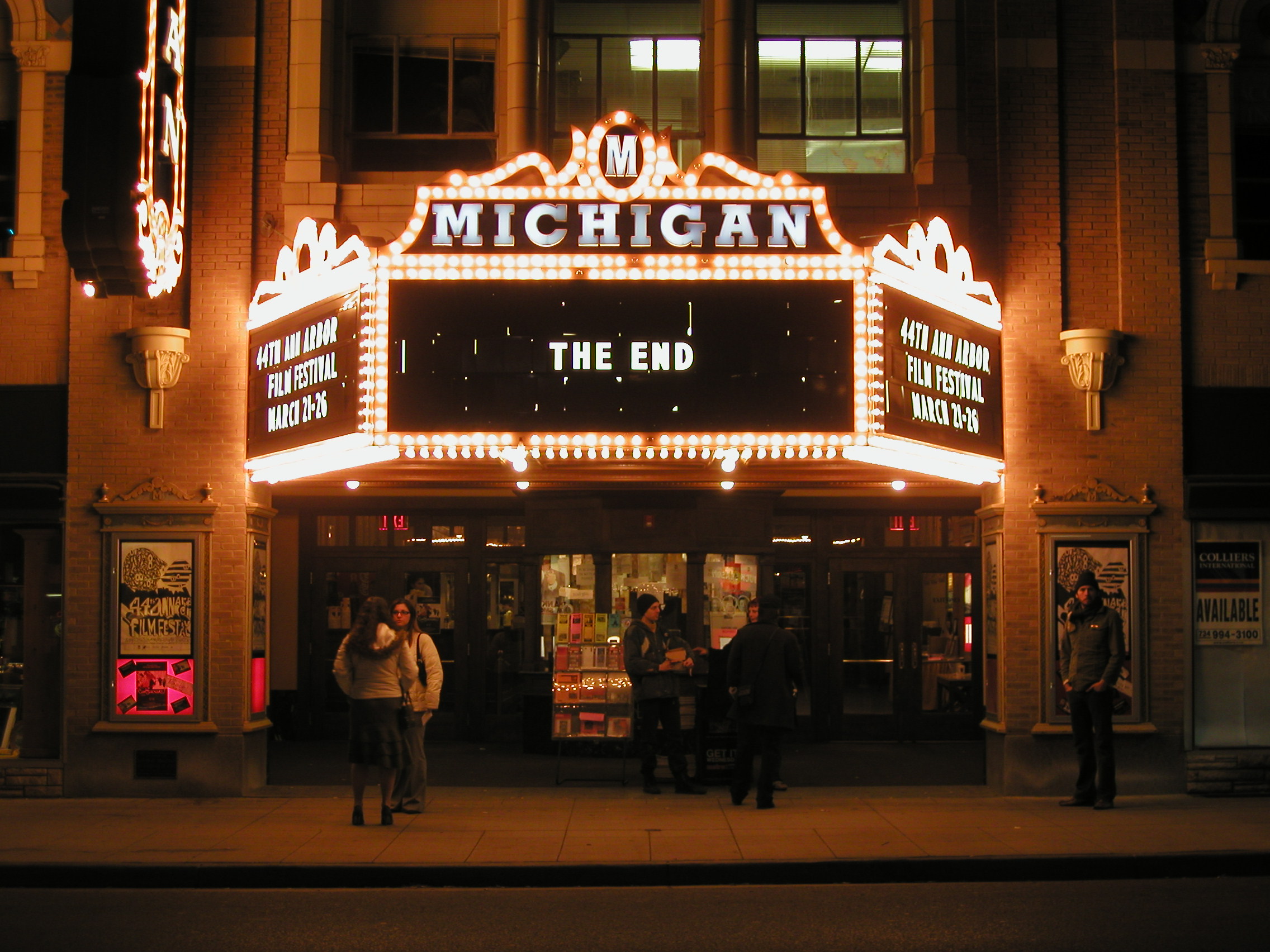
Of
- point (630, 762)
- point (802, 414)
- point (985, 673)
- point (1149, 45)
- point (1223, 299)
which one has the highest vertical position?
point (1149, 45)

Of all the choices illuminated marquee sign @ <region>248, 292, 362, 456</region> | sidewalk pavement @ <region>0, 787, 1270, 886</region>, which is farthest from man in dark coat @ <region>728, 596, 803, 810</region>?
illuminated marquee sign @ <region>248, 292, 362, 456</region>

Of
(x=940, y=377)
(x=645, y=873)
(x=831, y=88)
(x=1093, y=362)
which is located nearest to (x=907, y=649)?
(x=1093, y=362)

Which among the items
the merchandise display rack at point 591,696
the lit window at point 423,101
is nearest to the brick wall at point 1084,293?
the merchandise display rack at point 591,696

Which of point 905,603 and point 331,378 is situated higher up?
point 331,378

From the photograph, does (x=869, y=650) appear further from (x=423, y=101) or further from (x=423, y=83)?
(x=423, y=83)

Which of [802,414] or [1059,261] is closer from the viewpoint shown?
[802,414]

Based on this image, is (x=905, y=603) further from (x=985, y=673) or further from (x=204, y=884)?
(x=204, y=884)

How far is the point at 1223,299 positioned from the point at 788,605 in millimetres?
6160

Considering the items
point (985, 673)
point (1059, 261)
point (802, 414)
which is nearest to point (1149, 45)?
point (1059, 261)

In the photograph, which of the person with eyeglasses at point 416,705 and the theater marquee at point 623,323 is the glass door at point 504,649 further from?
the theater marquee at point 623,323

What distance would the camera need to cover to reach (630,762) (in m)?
14.0

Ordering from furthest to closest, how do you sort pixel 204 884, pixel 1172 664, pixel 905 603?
pixel 905 603
pixel 1172 664
pixel 204 884

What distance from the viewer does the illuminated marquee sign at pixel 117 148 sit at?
398 inches

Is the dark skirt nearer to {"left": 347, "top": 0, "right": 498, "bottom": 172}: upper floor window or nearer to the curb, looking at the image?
the curb
